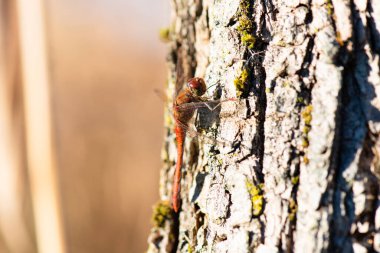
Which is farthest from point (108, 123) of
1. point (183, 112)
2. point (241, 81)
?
point (241, 81)

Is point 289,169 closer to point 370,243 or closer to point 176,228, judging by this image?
point 370,243

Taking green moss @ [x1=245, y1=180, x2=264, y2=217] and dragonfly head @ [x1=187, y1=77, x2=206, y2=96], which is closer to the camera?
green moss @ [x1=245, y1=180, x2=264, y2=217]

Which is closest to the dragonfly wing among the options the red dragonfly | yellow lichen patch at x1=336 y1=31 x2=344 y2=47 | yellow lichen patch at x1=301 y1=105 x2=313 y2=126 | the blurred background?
the red dragonfly

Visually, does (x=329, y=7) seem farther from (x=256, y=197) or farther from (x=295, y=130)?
(x=256, y=197)

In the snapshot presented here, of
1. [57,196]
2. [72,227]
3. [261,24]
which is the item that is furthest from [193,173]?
[72,227]

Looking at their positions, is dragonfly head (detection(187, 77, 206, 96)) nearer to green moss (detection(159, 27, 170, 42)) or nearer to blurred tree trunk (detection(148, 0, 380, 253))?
blurred tree trunk (detection(148, 0, 380, 253))

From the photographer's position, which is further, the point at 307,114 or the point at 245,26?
the point at 245,26

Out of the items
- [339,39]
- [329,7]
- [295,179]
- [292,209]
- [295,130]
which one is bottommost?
[292,209]
